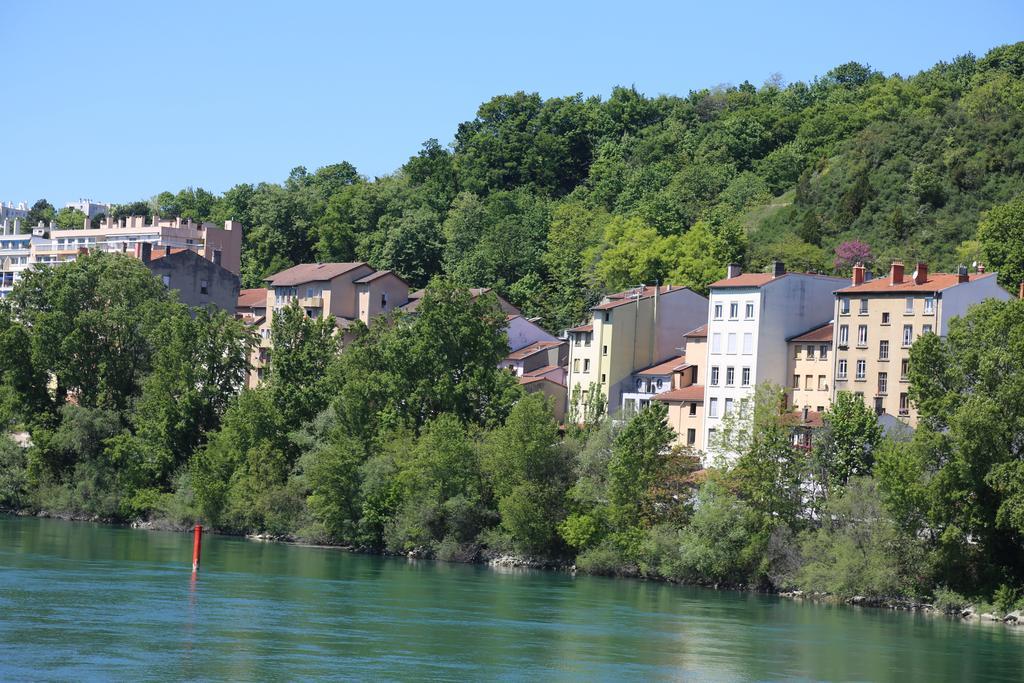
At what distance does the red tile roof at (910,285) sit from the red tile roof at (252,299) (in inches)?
2111

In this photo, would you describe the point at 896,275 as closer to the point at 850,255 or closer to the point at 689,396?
the point at 689,396

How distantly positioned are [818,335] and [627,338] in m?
11.1

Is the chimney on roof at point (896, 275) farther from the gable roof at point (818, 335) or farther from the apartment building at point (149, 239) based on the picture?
the apartment building at point (149, 239)

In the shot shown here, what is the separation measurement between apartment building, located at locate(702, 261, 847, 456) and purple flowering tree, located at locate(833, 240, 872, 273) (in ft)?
57.4

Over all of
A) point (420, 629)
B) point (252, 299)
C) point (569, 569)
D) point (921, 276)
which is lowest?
point (420, 629)

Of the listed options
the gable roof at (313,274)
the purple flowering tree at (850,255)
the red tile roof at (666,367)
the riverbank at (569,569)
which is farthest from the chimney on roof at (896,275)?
the gable roof at (313,274)

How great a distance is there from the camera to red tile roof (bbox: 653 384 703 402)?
7581 centimetres

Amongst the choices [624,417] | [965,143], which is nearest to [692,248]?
[965,143]

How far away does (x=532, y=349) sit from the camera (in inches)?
3622

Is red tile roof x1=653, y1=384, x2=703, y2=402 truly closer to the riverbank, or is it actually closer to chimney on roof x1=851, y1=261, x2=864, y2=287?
chimney on roof x1=851, y1=261, x2=864, y2=287

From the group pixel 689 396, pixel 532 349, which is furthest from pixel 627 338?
pixel 532 349

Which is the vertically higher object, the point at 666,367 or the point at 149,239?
the point at 149,239

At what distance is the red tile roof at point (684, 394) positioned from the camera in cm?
7581

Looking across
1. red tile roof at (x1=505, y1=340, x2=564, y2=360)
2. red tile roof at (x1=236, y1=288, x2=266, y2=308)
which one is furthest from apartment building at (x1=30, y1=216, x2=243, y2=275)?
red tile roof at (x1=505, y1=340, x2=564, y2=360)
